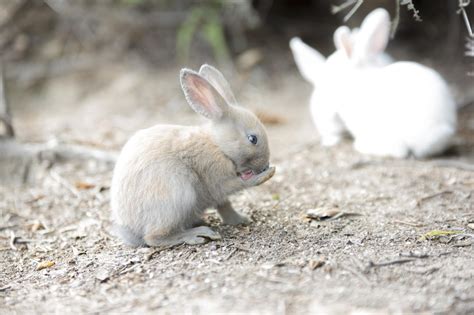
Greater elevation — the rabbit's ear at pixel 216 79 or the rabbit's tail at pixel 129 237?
the rabbit's ear at pixel 216 79

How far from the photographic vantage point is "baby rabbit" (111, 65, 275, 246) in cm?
379

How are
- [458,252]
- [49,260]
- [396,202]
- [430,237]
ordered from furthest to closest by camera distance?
[396,202] < [49,260] < [430,237] < [458,252]

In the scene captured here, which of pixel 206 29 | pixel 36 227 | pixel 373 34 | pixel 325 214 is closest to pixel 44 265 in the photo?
pixel 36 227

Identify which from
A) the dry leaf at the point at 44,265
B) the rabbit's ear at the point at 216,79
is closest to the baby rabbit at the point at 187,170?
the rabbit's ear at the point at 216,79

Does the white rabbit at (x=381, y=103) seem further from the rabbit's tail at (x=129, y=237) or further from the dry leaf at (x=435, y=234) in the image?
the rabbit's tail at (x=129, y=237)

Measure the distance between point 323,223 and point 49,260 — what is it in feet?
6.39

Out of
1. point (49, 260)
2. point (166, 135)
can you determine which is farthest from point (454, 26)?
point (49, 260)

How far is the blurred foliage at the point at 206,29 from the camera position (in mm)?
8219

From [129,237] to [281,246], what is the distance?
3.37ft

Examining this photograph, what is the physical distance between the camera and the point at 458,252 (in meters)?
3.60

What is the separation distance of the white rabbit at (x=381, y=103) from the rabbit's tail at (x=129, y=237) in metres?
2.67

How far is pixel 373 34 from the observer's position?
18.8 ft

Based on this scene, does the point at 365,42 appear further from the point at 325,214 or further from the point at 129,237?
the point at 129,237

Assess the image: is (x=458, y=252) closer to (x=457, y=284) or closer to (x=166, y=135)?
(x=457, y=284)
